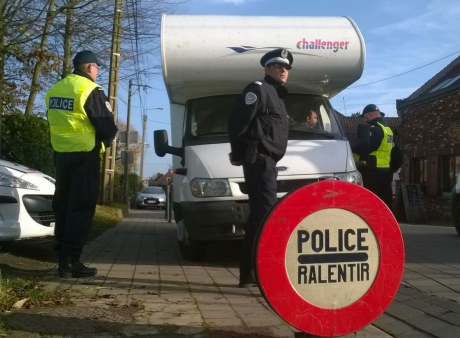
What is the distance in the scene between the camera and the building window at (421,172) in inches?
1131

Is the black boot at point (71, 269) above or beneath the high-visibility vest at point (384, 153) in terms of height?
beneath

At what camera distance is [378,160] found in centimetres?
880

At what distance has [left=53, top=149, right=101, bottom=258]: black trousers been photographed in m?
6.28

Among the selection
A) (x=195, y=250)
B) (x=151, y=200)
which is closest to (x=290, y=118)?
(x=195, y=250)

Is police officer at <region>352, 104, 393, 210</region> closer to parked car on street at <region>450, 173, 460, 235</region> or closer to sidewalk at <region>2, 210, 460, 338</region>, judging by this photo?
sidewalk at <region>2, 210, 460, 338</region>

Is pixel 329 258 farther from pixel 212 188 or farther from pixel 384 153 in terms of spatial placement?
pixel 384 153

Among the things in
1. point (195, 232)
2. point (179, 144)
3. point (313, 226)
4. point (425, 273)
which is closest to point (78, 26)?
point (179, 144)

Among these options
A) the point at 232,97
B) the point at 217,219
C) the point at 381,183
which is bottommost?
the point at 217,219

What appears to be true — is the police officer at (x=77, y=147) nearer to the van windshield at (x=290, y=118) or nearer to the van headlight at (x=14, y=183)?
the van headlight at (x=14, y=183)

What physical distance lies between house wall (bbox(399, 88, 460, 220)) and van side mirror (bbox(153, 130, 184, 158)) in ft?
61.9

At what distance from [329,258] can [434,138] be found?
24.6 metres

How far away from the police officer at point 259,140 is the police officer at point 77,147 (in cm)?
142

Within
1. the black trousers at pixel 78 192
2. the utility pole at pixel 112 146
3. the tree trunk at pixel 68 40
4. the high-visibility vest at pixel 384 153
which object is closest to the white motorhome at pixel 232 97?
the high-visibility vest at pixel 384 153

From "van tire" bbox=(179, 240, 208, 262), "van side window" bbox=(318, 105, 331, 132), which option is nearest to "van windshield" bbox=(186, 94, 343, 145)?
"van side window" bbox=(318, 105, 331, 132)
